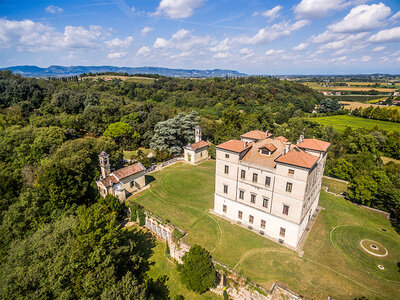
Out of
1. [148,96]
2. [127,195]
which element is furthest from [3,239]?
[148,96]

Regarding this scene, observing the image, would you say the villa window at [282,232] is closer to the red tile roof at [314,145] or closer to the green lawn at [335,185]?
the red tile roof at [314,145]

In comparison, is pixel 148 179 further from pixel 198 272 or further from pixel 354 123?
pixel 354 123

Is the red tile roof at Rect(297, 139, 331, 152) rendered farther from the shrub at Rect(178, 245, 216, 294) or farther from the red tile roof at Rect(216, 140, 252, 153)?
the shrub at Rect(178, 245, 216, 294)

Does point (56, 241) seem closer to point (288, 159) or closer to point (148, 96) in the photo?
point (288, 159)

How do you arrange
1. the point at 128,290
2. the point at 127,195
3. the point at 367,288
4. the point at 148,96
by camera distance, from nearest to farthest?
the point at 128,290, the point at 367,288, the point at 127,195, the point at 148,96

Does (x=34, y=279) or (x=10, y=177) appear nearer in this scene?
(x=34, y=279)

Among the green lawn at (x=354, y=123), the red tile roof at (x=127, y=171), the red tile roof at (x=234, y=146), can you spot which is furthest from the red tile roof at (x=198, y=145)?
the green lawn at (x=354, y=123)

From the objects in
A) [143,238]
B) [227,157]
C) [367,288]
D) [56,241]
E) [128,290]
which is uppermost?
[227,157]

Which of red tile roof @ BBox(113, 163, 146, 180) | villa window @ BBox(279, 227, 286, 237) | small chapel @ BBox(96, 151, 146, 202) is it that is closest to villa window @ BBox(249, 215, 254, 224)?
villa window @ BBox(279, 227, 286, 237)
